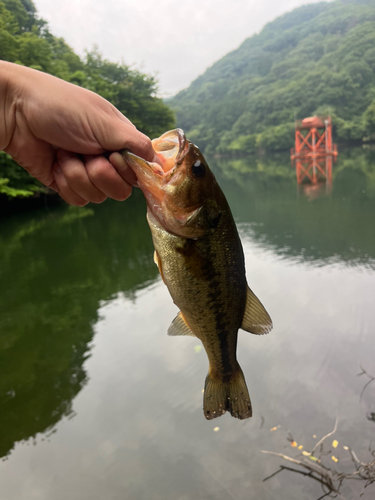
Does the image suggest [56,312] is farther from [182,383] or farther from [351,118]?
[351,118]

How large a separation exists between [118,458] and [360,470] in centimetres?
288

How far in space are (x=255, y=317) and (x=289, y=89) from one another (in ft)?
327

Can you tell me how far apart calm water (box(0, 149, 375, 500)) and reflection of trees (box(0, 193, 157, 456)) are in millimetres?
37

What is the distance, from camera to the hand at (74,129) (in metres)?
1.69

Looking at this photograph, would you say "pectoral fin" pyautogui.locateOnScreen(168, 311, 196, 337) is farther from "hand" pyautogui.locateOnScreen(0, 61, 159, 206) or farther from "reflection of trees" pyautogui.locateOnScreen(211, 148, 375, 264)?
"reflection of trees" pyautogui.locateOnScreen(211, 148, 375, 264)

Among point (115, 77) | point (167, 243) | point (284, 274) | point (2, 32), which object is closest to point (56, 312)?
point (284, 274)

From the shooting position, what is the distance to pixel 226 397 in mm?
1974

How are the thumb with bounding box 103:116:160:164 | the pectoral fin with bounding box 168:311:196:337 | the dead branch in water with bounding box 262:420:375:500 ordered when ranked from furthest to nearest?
the dead branch in water with bounding box 262:420:375:500, the pectoral fin with bounding box 168:311:196:337, the thumb with bounding box 103:116:160:164

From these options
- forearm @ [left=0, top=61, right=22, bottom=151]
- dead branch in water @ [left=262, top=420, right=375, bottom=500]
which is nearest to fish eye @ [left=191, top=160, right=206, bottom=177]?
forearm @ [left=0, top=61, right=22, bottom=151]

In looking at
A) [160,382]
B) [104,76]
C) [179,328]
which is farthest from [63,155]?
[104,76]

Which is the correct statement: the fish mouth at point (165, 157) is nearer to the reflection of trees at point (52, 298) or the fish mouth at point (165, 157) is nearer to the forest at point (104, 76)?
the reflection of trees at point (52, 298)

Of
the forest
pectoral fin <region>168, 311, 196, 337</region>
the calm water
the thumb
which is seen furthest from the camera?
the forest

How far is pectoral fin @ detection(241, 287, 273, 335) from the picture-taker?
1.89m

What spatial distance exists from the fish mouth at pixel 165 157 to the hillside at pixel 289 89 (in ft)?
239
